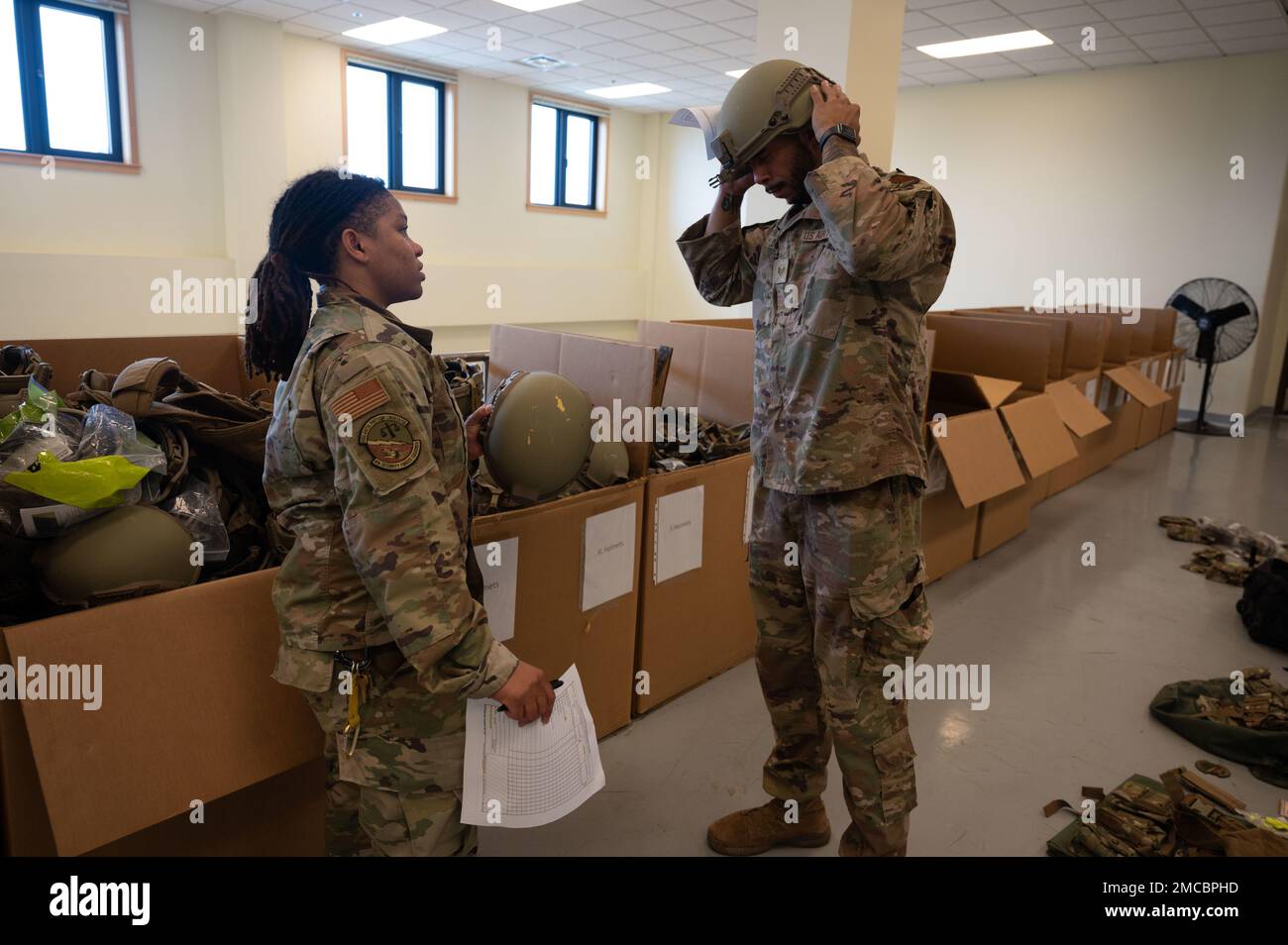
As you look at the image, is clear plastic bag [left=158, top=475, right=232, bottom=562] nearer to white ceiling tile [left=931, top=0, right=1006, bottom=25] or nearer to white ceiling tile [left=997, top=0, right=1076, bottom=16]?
white ceiling tile [left=931, top=0, right=1006, bottom=25]

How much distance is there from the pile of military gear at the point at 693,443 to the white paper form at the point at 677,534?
0.65ft

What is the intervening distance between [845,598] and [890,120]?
3.19 metres

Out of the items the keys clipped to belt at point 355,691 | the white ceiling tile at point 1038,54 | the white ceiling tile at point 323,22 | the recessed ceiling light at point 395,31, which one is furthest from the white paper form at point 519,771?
the white ceiling tile at point 1038,54

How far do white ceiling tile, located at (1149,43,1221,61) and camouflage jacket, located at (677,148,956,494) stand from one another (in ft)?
24.5

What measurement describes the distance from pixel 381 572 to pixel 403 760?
13.2 inches

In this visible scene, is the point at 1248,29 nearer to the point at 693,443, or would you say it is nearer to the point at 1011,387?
the point at 1011,387

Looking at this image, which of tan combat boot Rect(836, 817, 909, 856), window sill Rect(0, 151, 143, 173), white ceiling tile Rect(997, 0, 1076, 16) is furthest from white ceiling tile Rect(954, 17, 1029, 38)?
window sill Rect(0, 151, 143, 173)

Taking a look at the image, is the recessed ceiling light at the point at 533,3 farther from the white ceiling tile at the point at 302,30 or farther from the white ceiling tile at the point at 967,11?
the white ceiling tile at the point at 967,11

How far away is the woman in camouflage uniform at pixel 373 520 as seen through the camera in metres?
1.08

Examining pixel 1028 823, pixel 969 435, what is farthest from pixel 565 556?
pixel 969 435

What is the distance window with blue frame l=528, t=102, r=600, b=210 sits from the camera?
1000cm
